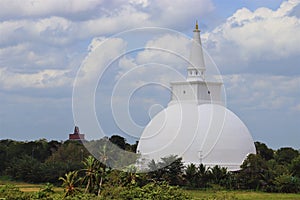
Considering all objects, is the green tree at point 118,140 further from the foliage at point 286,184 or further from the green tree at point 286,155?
the green tree at point 286,155

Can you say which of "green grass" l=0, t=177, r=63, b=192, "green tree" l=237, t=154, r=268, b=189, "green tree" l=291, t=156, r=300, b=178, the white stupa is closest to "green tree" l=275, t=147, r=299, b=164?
the white stupa

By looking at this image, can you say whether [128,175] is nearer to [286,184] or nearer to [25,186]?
[286,184]

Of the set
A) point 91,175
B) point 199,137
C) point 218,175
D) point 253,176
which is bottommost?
point 91,175

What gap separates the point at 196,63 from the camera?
173 feet

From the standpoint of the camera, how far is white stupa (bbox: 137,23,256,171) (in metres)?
48.1

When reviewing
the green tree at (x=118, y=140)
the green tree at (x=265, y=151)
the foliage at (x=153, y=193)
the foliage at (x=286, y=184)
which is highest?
the green tree at (x=265, y=151)

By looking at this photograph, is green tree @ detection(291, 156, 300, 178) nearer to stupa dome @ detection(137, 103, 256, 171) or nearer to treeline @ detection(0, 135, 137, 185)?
stupa dome @ detection(137, 103, 256, 171)

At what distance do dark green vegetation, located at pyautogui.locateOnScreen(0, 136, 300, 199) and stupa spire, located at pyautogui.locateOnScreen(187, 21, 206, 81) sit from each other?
7.79m

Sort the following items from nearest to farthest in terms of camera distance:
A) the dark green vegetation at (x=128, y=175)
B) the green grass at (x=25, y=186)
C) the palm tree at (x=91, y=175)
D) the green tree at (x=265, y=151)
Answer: the dark green vegetation at (x=128, y=175)
the palm tree at (x=91, y=175)
the green grass at (x=25, y=186)
the green tree at (x=265, y=151)

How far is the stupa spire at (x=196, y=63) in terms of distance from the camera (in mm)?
52750

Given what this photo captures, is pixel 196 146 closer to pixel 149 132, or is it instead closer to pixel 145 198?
pixel 149 132

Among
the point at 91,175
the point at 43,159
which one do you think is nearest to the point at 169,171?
the point at 91,175

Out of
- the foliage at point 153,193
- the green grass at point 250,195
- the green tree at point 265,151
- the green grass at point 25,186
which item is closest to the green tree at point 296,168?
the green grass at point 250,195

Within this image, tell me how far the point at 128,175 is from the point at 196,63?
20.4 meters
